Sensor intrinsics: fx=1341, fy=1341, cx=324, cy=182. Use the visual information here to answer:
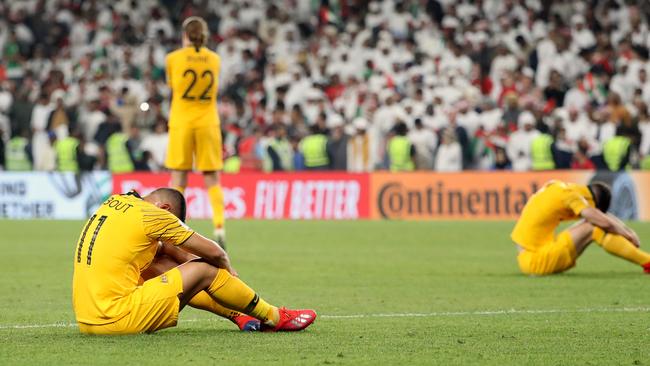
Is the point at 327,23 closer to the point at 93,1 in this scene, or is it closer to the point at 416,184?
the point at 93,1

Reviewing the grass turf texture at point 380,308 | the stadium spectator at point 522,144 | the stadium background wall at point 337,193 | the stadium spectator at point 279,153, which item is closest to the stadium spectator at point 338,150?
the stadium spectator at point 279,153

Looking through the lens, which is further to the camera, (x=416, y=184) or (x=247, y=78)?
(x=247, y=78)

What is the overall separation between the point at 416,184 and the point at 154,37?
434 inches

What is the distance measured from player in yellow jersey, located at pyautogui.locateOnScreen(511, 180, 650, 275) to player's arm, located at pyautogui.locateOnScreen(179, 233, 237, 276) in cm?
543

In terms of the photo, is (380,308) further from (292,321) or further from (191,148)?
(191,148)

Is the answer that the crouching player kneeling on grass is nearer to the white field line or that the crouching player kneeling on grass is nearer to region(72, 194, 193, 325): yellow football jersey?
region(72, 194, 193, 325): yellow football jersey

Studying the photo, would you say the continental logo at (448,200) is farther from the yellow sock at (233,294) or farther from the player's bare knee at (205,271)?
the player's bare knee at (205,271)

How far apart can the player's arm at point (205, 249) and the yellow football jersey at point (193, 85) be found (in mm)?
7040

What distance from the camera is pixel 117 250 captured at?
8055 millimetres

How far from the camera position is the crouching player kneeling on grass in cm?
805

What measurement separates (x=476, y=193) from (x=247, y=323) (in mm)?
16354

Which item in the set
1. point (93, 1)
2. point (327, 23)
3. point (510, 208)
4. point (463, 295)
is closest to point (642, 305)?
point (463, 295)

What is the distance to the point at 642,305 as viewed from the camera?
10.7 metres

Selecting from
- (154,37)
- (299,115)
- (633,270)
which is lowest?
(633,270)
